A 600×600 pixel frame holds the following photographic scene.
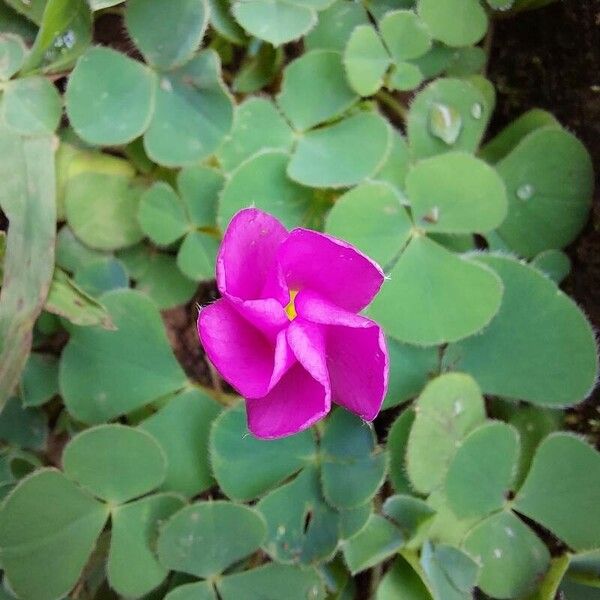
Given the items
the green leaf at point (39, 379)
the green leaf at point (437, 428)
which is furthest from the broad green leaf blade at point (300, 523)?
the green leaf at point (39, 379)

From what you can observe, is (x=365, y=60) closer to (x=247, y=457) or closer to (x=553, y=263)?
(x=553, y=263)

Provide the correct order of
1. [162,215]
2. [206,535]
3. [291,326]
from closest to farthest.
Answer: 1. [291,326]
2. [206,535]
3. [162,215]

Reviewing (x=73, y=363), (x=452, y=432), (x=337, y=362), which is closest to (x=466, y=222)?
(x=452, y=432)

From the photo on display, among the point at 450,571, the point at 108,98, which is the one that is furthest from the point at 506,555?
the point at 108,98

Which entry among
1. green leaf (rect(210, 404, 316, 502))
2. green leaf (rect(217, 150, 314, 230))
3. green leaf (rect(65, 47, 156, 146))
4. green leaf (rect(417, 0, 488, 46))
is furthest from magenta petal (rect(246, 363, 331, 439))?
green leaf (rect(417, 0, 488, 46))

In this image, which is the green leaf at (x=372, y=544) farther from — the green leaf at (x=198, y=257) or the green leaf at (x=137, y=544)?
the green leaf at (x=198, y=257)

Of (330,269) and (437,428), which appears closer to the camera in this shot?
(330,269)

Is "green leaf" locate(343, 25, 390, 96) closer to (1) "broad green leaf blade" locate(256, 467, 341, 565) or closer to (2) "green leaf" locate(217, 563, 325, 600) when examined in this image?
(1) "broad green leaf blade" locate(256, 467, 341, 565)
